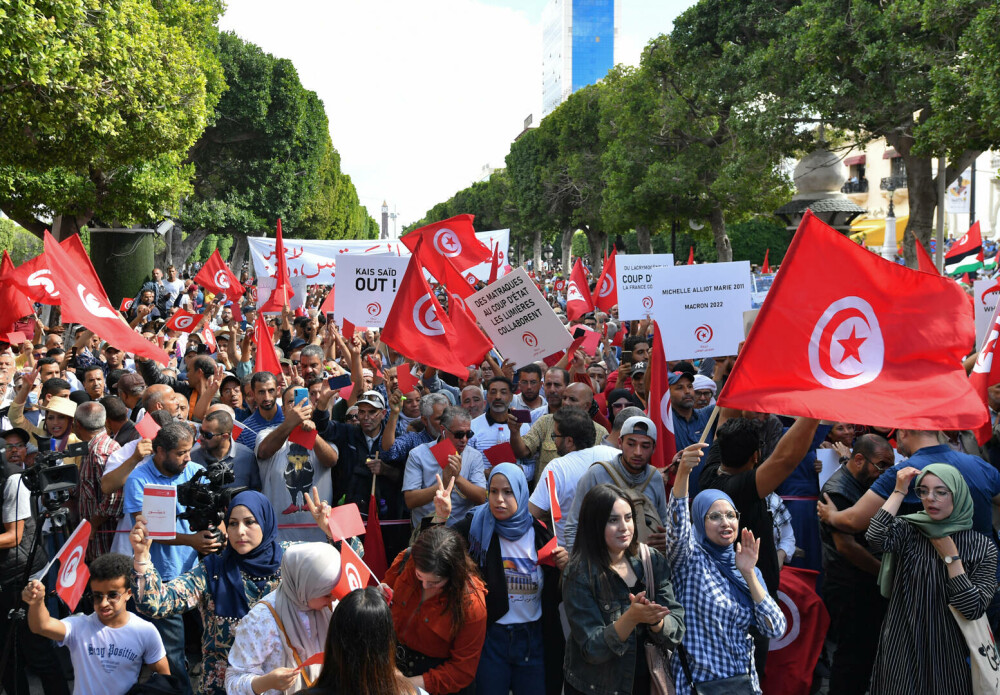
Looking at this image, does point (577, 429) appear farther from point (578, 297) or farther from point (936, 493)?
point (578, 297)

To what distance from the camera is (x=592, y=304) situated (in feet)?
46.1

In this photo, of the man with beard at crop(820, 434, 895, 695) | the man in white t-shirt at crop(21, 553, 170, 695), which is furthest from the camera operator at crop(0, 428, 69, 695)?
the man with beard at crop(820, 434, 895, 695)

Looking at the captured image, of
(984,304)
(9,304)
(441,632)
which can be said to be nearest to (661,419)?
(441,632)

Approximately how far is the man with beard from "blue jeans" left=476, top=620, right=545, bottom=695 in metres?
1.77

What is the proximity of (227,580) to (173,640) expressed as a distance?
901mm

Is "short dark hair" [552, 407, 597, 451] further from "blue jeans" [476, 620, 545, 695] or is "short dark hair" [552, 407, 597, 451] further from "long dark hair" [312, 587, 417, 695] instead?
"long dark hair" [312, 587, 417, 695]

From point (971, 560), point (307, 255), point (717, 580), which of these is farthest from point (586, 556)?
point (307, 255)

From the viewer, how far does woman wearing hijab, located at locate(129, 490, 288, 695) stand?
3994 millimetres

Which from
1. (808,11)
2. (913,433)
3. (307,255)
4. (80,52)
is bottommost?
(913,433)

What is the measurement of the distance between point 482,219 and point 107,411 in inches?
3174

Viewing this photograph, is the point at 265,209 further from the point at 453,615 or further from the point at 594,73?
the point at 594,73

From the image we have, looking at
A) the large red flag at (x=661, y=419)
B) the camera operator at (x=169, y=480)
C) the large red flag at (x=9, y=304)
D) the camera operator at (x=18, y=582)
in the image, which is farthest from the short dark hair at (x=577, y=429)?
the large red flag at (x=9, y=304)

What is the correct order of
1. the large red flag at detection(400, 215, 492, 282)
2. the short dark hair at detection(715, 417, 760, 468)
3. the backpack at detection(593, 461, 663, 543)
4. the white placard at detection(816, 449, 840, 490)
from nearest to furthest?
the short dark hair at detection(715, 417, 760, 468) → the backpack at detection(593, 461, 663, 543) → the white placard at detection(816, 449, 840, 490) → the large red flag at detection(400, 215, 492, 282)

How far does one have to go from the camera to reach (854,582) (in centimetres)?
516
